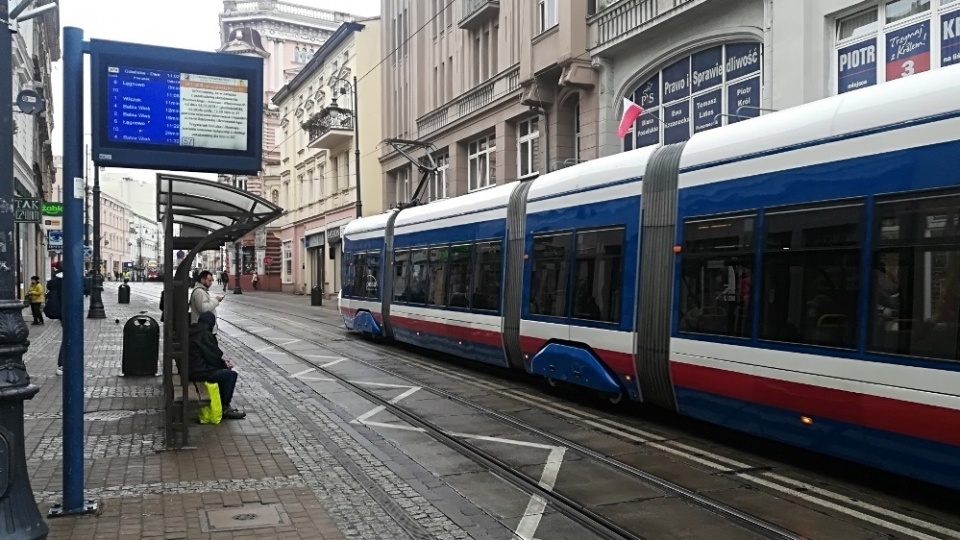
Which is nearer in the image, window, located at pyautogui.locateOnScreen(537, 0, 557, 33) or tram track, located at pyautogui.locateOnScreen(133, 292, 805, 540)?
tram track, located at pyautogui.locateOnScreen(133, 292, 805, 540)

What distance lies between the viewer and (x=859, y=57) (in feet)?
47.2

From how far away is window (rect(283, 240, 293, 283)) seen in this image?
195ft

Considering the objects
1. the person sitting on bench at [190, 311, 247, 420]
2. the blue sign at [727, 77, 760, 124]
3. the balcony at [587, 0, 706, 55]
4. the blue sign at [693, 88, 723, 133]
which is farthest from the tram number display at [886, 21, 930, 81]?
the person sitting on bench at [190, 311, 247, 420]

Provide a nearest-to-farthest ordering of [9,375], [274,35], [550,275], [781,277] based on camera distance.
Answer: [9,375]
[781,277]
[550,275]
[274,35]

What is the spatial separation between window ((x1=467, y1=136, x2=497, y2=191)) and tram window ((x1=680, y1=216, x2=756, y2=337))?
19.6 metres

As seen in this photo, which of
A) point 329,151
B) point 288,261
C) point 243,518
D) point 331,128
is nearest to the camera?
point 243,518

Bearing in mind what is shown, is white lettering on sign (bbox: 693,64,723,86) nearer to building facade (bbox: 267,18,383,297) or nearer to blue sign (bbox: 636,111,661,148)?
blue sign (bbox: 636,111,661,148)

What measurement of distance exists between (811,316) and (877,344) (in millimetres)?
715

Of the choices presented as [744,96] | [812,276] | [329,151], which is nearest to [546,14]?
[744,96]

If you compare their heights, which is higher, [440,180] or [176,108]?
[440,180]

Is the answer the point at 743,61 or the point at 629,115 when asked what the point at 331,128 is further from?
the point at 743,61

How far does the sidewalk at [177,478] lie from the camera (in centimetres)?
557

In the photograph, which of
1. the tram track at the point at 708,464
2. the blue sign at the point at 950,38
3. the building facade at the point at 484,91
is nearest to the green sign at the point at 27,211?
the tram track at the point at 708,464

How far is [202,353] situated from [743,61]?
13.2 metres
